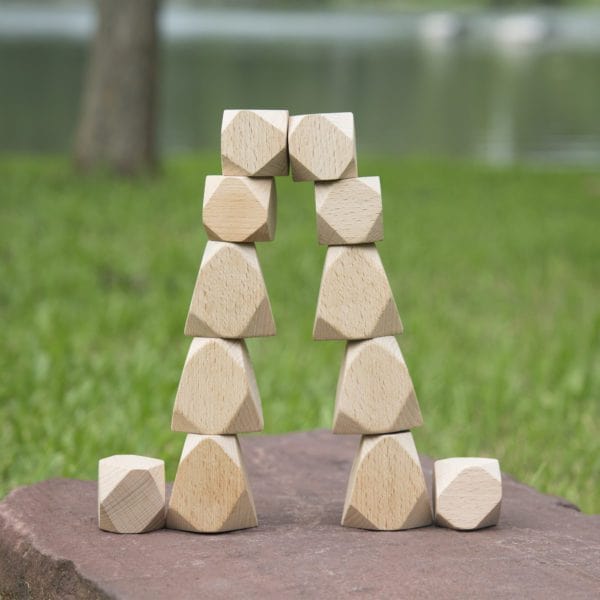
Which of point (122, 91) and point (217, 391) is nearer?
point (217, 391)

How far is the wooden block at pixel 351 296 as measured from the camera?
7.63 feet

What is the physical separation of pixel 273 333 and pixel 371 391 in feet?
0.79

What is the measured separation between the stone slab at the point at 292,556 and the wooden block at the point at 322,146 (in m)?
0.77

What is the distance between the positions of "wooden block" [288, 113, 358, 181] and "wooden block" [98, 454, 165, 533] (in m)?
0.71

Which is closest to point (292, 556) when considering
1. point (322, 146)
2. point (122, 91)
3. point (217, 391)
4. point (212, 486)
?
point (212, 486)

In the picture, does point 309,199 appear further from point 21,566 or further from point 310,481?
point 21,566

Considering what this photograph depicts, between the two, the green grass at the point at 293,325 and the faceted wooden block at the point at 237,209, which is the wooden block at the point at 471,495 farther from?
the green grass at the point at 293,325

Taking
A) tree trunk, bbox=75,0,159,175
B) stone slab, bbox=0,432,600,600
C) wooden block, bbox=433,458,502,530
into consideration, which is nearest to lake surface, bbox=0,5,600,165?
tree trunk, bbox=75,0,159,175

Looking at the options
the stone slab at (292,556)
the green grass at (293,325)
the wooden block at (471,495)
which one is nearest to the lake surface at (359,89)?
the green grass at (293,325)

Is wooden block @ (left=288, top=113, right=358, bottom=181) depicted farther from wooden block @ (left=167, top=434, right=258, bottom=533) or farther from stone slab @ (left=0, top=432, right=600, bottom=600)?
stone slab @ (left=0, top=432, right=600, bottom=600)

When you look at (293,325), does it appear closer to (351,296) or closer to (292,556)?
(351,296)

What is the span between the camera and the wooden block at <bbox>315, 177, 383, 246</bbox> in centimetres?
231

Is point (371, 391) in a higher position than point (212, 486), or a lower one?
higher

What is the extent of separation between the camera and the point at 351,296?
7.64ft
